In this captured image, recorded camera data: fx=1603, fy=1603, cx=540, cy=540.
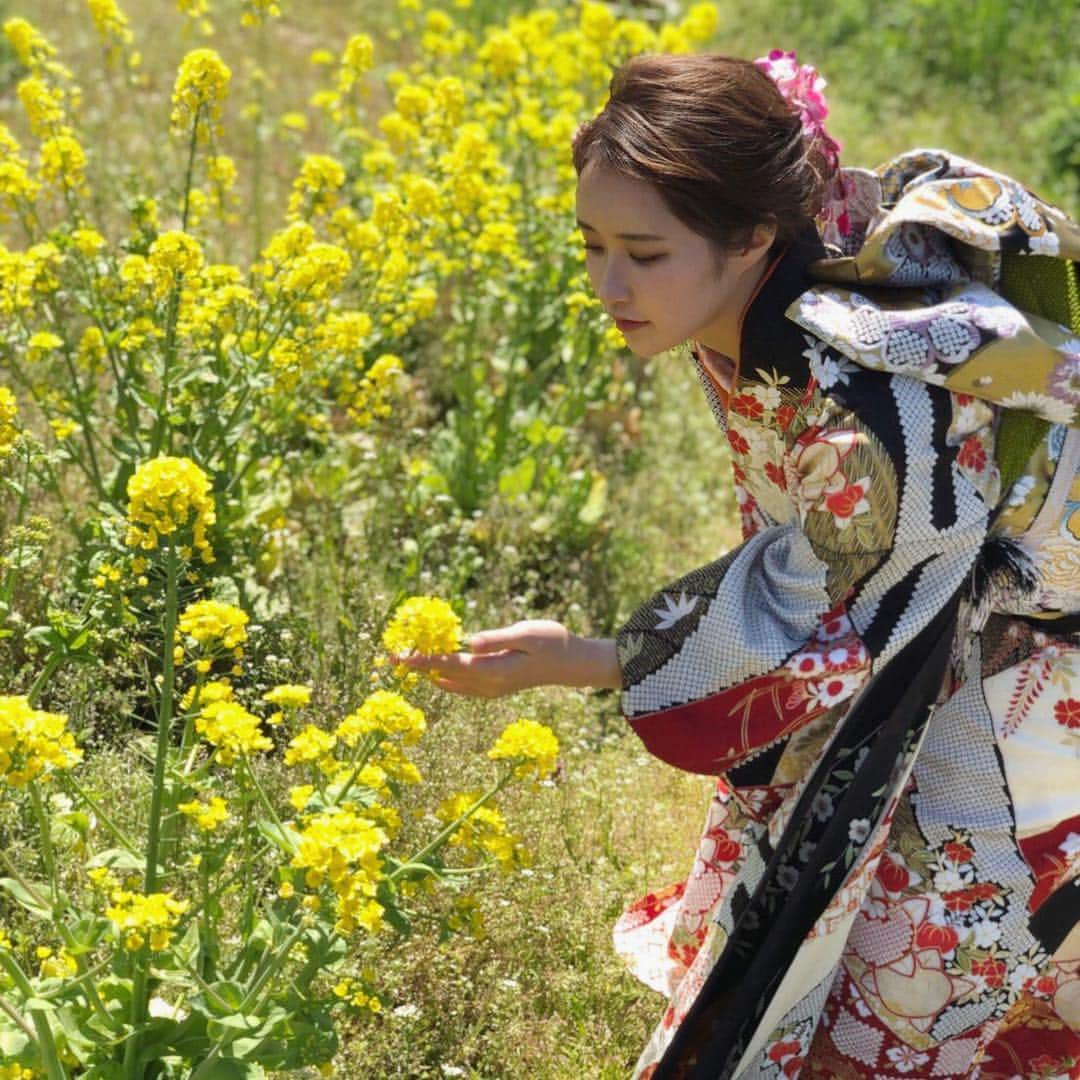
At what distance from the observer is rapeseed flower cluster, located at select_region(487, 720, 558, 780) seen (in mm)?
1828

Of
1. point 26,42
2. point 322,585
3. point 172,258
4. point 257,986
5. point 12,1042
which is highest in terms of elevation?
point 26,42

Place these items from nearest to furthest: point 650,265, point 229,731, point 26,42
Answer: point 229,731 → point 650,265 → point 26,42

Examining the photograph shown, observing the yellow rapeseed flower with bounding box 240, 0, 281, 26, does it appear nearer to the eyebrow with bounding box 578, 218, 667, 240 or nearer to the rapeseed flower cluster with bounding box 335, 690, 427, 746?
the eyebrow with bounding box 578, 218, 667, 240

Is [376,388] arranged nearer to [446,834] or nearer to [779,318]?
[779,318]

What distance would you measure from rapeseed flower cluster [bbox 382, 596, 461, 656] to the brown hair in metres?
0.56

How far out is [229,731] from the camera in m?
1.71

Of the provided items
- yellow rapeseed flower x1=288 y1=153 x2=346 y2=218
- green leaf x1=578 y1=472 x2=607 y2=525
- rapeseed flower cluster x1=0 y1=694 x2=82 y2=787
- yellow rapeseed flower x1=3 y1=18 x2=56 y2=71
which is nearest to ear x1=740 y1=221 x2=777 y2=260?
rapeseed flower cluster x1=0 y1=694 x2=82 y2=787

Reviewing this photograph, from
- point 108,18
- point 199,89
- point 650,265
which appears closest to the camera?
point 650,265

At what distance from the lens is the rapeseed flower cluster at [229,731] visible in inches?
67.3

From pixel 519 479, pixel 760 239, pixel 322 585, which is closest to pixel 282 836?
pixel 760 239

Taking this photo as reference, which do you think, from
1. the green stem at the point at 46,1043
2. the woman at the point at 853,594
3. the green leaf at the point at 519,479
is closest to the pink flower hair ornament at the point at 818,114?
the woman at the point at 853,594

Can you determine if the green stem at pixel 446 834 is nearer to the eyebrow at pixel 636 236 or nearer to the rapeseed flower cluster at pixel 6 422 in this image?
the eyebrow at pixel 636 236

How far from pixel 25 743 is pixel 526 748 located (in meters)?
0.55

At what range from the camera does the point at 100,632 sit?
6.96 feet
